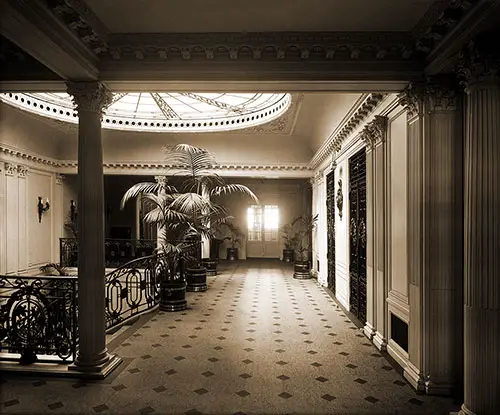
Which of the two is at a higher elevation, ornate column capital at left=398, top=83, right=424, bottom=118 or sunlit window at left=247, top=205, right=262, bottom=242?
ornate column capital at left=398, top=83, right=424, bottom=118

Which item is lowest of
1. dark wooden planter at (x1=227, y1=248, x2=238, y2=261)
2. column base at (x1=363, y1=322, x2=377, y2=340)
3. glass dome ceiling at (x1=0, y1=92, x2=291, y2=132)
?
dark wooden planter at (x1=227, y1=248, x2=238, y2=261)

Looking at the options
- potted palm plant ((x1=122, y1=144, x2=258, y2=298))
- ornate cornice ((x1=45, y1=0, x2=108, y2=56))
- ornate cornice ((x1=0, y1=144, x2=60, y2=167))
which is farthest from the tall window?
ornate cornice ((x1=45, y1=0, x2=108, y2=56))

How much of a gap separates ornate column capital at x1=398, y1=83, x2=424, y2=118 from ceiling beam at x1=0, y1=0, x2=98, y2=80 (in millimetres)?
3575

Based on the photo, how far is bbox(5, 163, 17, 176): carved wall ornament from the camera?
36.5 feet

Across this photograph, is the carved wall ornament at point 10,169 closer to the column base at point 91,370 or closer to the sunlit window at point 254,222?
the column base at point 91,370

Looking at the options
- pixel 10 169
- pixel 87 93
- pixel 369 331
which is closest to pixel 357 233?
pixel 369 331

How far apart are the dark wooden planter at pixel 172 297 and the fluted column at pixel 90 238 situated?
3.45m

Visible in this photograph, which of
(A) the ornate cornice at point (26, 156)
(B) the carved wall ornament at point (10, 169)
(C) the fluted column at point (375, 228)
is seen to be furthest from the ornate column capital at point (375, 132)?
(B) the carved wall ornament at point (10, 169)

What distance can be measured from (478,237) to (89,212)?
13.4 ft

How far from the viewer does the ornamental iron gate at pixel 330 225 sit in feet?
32.3

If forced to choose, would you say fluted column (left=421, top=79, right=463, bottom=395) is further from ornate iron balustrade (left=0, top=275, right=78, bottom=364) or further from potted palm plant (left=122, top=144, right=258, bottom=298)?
potted palm plant (left=122, top=144, right=258, bottom=298)

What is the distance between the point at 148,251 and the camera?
16453mm

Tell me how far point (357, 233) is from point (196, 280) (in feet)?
16.3

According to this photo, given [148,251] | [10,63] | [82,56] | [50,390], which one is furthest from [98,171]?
[148,251]
